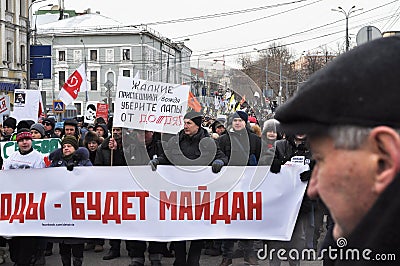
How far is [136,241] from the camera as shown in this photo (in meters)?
7.31

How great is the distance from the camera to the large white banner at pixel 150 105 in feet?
27.2

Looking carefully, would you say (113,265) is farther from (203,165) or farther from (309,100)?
(309,100)

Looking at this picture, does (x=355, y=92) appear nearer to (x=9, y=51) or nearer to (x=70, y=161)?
(x=70, y=161)

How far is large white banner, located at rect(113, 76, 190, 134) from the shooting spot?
829 cm

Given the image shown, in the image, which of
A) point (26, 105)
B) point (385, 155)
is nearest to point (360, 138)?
point (385, 155)

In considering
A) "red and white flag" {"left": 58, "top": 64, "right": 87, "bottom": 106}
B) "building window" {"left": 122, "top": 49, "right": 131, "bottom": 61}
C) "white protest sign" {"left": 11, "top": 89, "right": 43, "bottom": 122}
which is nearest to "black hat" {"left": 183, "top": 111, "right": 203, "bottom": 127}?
"white protest sign" {"left": 11, "top": 89, "right": 43, "bottom": 122}

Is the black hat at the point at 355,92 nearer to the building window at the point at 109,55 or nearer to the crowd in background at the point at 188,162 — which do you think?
the crowd in background at the point at 188,162

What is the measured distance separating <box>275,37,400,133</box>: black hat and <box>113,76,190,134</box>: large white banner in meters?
7.04

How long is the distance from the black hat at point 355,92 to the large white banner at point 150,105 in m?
7.04

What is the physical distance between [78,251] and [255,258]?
86.5 inches

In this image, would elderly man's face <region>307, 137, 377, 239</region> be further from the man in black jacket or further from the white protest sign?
the white protest sign

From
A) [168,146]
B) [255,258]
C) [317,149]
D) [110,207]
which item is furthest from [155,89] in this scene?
[317,149]

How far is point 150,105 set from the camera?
847cm

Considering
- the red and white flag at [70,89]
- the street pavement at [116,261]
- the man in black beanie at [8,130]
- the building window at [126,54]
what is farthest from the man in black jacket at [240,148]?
the building window at [126,54]
